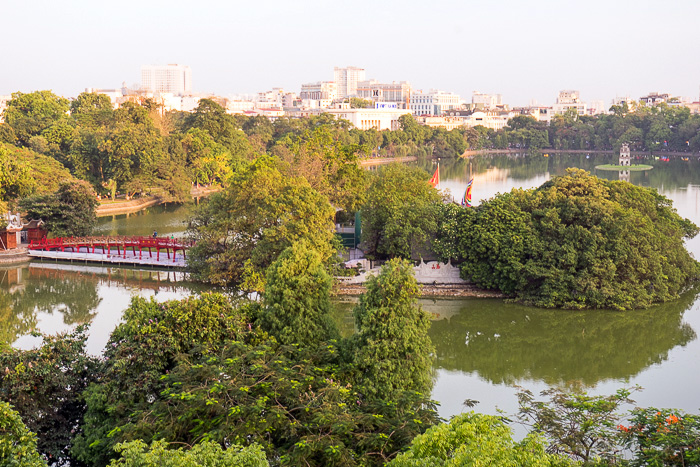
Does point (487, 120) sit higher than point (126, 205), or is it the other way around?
point (487, 120)

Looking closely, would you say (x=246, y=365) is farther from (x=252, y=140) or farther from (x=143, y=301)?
(x=252, y=140)

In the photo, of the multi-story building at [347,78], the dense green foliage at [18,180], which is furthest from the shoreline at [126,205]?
the multi-story building at [347,78]

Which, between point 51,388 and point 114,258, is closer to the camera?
point 51,388

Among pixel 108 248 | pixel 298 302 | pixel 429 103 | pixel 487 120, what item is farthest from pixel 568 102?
pixel 298 302

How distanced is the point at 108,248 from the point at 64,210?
95.7 inches

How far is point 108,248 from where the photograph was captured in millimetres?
22125

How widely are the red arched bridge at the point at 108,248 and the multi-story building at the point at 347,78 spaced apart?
109 meters

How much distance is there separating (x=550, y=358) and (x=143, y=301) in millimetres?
8097

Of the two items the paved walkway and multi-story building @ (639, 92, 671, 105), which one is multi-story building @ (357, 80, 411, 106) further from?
the paved walkway

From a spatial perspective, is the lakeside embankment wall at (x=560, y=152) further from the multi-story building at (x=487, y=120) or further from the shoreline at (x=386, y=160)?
the multi-story building at (x=487, y=120)

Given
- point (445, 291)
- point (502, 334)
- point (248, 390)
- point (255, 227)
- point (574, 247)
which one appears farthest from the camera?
point (255, 227)

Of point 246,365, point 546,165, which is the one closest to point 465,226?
point 246,365

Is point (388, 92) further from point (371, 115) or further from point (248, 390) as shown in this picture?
point (248, 390)

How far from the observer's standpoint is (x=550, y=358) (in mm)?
14406
